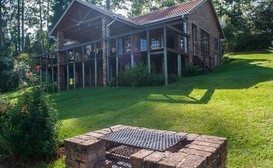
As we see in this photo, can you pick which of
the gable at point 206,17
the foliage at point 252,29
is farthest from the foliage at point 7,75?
the foliage at point 252,29

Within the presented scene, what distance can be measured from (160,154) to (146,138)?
84 cm

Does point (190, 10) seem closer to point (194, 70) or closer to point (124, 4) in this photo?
point (194, 70)

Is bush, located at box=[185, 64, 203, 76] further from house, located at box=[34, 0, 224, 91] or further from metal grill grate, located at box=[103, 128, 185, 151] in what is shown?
metal grill grate, located at box=[103, 128, 185, 151]

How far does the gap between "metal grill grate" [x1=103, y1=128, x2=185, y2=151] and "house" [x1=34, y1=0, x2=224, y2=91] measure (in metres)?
8.58

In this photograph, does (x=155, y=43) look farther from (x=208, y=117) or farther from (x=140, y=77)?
(x=208, y=117)

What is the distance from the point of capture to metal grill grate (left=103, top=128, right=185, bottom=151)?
9.30 feet

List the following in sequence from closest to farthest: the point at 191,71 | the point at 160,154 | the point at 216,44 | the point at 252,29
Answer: the point at 160,154, the point at 191,71, the point at 216,44, the point at 252,29

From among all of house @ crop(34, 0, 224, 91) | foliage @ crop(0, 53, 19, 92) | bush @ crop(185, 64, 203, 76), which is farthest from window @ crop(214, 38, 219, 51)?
foliage @ crop(0, 53, 19, 92)

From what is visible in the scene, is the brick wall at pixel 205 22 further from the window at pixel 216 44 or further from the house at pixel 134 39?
the window at pixel 216 44

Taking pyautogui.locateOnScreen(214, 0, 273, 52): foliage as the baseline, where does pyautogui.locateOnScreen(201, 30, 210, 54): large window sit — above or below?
below

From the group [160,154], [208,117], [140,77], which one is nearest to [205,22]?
[140,77]

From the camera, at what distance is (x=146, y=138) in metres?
3.18

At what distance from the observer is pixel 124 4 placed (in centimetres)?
3766

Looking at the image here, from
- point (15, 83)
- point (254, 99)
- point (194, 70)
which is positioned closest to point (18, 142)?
point (254, 99)
